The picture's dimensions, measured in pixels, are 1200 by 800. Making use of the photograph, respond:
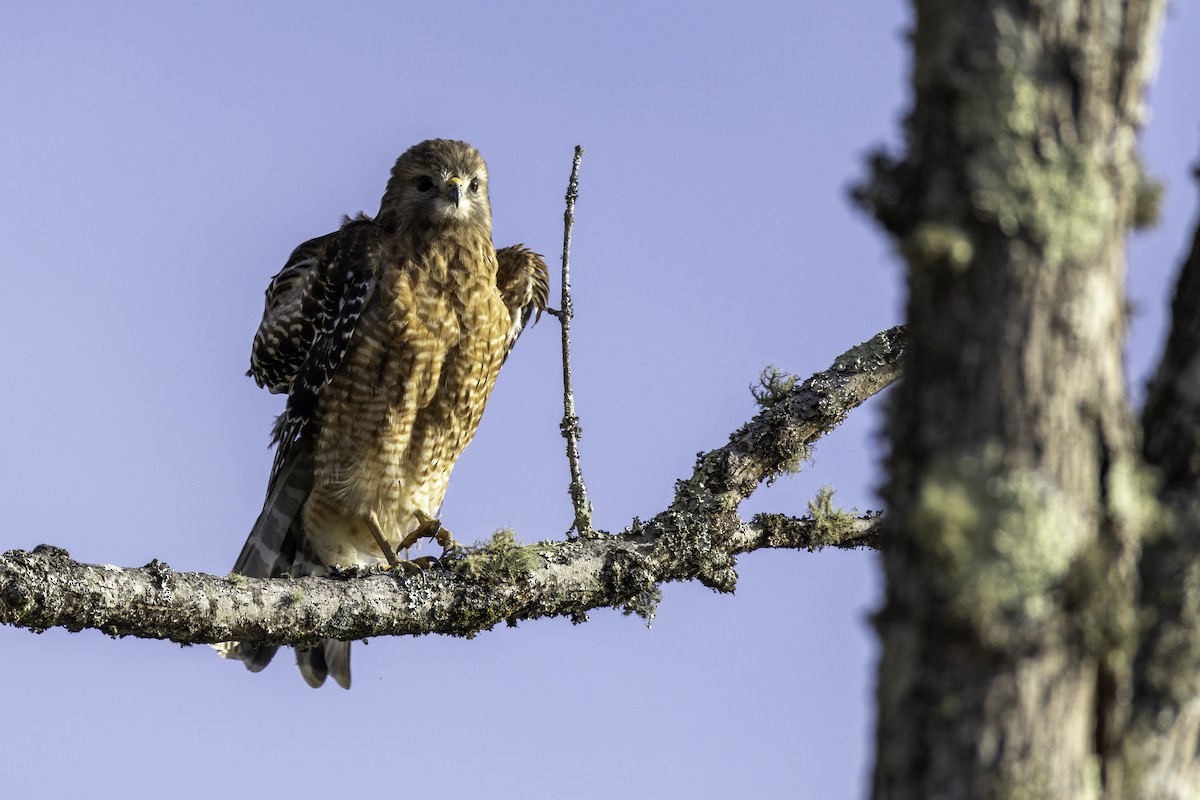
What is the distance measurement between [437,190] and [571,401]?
227 centimetres

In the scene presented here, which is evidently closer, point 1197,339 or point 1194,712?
point 1194,712

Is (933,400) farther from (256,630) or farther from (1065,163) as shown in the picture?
(256,630)

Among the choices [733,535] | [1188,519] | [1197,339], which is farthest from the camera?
[733,535]

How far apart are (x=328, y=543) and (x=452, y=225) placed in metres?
1.82

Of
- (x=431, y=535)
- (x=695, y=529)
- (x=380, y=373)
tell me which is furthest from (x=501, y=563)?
(x=380, y=373)

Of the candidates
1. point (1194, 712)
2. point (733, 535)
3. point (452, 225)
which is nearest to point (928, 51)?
point (1194, 712)

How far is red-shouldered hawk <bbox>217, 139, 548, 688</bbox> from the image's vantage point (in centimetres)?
662

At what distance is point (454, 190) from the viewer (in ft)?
23.0

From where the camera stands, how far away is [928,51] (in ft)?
6.45

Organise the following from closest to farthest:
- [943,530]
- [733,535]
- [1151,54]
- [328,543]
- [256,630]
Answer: [943,530]
[1151,54]
[256,630]
[733,535]
[328,543]

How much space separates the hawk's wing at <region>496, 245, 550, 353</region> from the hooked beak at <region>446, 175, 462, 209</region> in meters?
0.44

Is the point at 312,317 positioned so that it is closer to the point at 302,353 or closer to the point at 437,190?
the point at 302,353

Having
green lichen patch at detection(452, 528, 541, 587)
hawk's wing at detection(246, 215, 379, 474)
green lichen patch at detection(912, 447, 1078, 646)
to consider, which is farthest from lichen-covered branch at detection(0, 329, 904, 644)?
green lichen patch at detection(912, 447, 1078, 646)

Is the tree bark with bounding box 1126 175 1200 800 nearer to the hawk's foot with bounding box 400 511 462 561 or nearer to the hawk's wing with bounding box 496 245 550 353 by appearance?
the hawk's foot with bounding box 400 511 462 561
